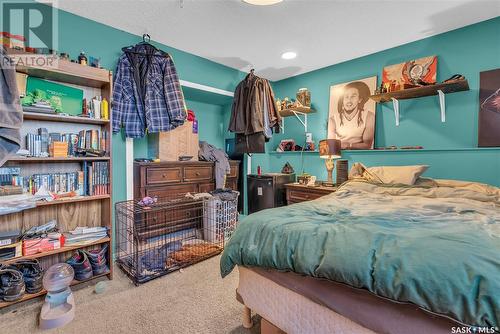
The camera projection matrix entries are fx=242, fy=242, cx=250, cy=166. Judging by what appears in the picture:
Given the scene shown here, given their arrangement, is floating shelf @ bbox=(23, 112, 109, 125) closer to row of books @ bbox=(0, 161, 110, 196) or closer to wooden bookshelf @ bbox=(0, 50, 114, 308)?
wooden bookshelf @ bbox=(0, 50, 114, 308)

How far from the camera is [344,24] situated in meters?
2.33

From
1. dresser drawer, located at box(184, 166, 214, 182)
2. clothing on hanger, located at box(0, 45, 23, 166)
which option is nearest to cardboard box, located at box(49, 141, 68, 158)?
clothing on hanger, located at box(0, 45, 23, 166)

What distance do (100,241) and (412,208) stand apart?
2.40 metres

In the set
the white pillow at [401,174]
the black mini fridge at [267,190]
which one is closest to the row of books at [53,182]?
the black mini fridge at [267,190]

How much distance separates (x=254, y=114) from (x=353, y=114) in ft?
4.21

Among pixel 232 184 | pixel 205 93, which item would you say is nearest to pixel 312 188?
pixel 232 184

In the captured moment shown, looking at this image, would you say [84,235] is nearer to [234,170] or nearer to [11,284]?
[11,284]

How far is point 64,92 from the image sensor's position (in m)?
2.02

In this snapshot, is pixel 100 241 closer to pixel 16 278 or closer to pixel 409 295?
pixel 16 278

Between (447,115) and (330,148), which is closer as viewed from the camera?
(447,115)

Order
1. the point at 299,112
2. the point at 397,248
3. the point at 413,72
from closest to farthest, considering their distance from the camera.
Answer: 1. the point at 397,248
2. the point at 413,72
3. the point at 299,112

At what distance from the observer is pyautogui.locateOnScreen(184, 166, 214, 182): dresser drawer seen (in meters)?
2.93

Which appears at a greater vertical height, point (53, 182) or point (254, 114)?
point (254, 114)

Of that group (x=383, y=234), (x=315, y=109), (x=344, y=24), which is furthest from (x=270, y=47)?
(x=383, y=234)
